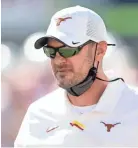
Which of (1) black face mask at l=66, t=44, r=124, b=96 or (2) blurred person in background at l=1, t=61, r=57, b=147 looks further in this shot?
(2) blurred person in background at l=1, t=61, r=57, b=147

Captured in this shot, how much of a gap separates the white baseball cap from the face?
32mm

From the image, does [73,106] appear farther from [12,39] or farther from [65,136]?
[12,39]

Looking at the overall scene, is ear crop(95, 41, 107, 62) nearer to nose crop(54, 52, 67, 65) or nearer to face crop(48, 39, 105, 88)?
face crop(48, 39, 105, 88)

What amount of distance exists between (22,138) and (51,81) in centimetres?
185

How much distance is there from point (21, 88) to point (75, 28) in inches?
86.7

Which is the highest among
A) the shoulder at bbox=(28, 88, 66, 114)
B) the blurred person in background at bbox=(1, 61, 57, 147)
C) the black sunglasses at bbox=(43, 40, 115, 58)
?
the black sunglasses at bbox=(43, 40, 115, 58)

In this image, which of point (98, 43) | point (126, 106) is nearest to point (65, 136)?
point (126, 106)

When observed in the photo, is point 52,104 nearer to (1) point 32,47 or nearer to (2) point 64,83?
(2) point 64,83

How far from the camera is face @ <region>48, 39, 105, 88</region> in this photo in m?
1.86

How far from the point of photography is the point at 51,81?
3854 mm

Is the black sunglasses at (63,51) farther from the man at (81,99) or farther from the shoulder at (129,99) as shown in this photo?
the shoulder at (129,99)

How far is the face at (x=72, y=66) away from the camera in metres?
1.86

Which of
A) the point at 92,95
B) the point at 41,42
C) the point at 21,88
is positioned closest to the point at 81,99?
the point at 92,95

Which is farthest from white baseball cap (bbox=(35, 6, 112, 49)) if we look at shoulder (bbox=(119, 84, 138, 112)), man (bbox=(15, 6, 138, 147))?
shoulder (bbox=(119, 84, 138, 112))
